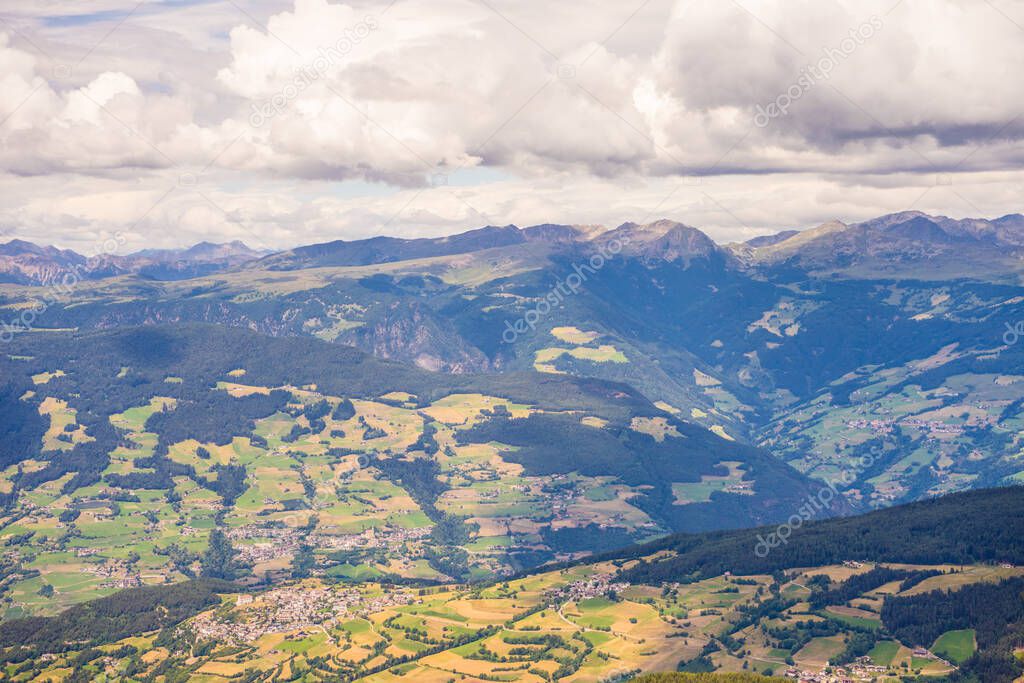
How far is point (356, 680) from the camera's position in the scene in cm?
19638

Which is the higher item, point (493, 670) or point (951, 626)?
point (951, 626)

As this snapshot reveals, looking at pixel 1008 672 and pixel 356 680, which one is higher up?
pixel 1008 672

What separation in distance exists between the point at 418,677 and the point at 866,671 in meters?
75.8

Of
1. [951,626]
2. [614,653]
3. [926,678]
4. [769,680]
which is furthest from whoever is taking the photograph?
[614,653]

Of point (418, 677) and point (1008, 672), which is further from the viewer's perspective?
point (418, 677)

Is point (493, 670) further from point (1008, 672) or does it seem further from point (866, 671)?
point (1008, 672)

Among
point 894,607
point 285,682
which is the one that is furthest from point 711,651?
point 285,682

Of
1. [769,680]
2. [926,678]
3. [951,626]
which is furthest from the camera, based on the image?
[951,626]

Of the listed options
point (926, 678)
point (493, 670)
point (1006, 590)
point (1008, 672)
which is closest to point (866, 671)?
point (926, 678)

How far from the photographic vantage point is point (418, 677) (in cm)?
19600

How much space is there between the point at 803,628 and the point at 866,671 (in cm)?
2324

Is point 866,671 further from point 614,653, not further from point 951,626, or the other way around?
point 614,653

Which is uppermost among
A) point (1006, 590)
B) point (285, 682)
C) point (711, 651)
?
point (1006, 590)

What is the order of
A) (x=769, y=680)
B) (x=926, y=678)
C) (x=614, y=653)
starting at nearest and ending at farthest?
(x=769, y=680), (x=926, y=678), (x=614, y=653)
